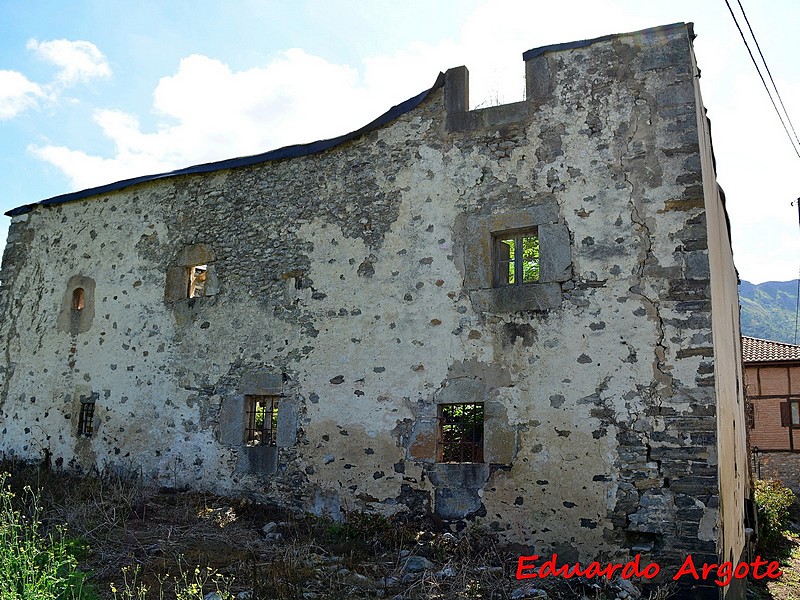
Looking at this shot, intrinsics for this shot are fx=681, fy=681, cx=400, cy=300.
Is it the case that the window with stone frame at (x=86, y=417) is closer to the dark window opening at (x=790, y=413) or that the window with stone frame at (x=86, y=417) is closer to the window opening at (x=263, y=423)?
the window opening at (x=263, y=423)

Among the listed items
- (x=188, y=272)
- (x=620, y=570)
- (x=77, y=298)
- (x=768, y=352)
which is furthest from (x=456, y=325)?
(x=768, y=352)

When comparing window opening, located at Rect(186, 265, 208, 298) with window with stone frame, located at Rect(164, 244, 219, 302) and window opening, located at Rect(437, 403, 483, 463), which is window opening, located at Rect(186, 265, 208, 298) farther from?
window opening, located at Rect(437, 403, 483, 463)

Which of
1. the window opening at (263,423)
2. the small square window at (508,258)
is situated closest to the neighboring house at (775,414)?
the small square window at (508,258)

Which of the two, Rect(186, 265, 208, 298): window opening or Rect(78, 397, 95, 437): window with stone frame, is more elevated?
Rect(186, 265, 208, 298): window opening

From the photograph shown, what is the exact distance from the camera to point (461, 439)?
302 inches

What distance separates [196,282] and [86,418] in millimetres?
2595

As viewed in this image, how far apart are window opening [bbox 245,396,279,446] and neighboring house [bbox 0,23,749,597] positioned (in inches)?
2.3

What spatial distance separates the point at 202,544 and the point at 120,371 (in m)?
3.96

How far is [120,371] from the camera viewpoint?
9.93 meters

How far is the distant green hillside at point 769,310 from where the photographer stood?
121812 mm

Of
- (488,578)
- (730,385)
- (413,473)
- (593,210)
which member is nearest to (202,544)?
(413,473)

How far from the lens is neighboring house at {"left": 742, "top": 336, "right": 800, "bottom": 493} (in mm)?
19281

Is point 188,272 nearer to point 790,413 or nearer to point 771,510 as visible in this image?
point 771,510

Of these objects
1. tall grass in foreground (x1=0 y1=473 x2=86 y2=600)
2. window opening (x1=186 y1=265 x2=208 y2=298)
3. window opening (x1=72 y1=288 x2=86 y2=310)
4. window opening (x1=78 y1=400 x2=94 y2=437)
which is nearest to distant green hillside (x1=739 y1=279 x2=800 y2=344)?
window opening (x1=186 y1=265 x2=208 y2=298)
